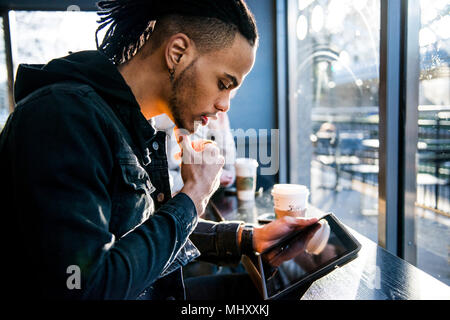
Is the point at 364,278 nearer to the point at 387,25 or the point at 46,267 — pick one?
the point at 46,267

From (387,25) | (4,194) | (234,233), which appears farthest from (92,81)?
(387,25)

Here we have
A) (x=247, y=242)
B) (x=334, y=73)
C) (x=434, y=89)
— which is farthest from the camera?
(x=334, y=73)

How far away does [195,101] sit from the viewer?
100 centimetres

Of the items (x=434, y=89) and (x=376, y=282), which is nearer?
(x=376, y=282)

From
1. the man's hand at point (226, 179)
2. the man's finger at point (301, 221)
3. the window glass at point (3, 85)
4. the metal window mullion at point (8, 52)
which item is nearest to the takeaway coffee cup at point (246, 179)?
the man's hand at point (226, 179)

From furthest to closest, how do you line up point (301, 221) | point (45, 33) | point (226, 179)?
point (45, 33) → point (226, 179) → point (301, 221)

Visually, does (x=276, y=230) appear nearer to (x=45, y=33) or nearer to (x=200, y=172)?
(x=200, y=172)

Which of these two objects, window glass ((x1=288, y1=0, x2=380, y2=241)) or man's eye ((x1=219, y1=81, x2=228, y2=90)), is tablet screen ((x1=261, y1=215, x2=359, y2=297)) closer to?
man's eye ((x1=219, y1=81, x2=228, y2=90))

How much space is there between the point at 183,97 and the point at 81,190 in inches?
18.6

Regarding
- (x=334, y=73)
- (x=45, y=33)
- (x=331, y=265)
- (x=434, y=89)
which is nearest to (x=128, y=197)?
(x=331, y=265)

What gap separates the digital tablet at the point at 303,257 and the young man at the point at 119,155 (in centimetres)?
5

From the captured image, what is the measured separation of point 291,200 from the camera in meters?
1.29

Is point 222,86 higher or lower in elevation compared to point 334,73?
lower

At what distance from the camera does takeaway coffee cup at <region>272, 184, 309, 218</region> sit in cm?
129
